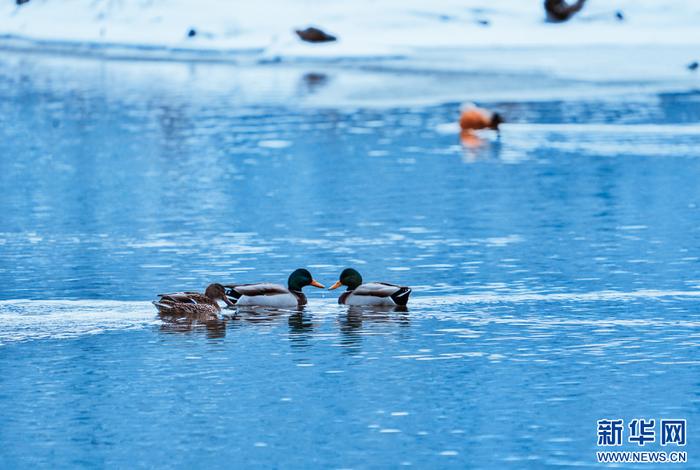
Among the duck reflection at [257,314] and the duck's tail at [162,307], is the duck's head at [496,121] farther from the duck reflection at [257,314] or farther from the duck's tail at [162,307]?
the duck's tail at [162,307]

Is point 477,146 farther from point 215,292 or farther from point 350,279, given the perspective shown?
point 215,292

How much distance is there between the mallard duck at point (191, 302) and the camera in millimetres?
15094

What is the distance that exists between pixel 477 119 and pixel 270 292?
58.0 feet

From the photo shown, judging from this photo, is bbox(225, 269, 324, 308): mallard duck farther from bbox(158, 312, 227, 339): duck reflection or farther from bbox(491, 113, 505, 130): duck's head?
bbox(491, 113, 505, 130): duck's head

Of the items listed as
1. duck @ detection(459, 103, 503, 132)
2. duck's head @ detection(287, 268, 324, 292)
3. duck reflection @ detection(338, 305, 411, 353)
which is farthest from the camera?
duck @ detection(459, 103, 503, 132)

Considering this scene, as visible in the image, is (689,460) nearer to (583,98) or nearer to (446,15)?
(583,98)

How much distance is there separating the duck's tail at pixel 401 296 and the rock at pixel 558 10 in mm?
41850

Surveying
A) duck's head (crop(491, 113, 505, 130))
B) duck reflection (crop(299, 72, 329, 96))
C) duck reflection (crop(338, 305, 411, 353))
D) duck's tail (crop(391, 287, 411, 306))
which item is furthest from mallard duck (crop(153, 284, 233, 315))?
duck reflection (crop(299, 72, 329, 96))

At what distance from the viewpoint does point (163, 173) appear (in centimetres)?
2731

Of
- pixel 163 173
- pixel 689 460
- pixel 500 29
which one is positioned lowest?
pixel 689 460

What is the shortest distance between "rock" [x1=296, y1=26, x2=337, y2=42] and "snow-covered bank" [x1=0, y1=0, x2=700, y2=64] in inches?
15.2

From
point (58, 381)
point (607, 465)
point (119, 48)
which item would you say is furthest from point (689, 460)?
point (119, 48)

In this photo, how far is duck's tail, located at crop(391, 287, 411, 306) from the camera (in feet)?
50.8

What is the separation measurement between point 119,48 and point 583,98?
24822 mm
